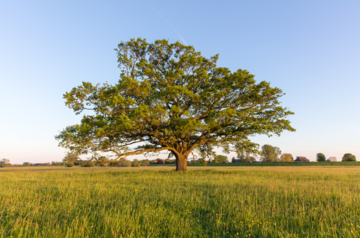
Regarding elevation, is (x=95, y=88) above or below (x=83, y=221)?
above

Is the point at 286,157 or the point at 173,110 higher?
the point at 173,110

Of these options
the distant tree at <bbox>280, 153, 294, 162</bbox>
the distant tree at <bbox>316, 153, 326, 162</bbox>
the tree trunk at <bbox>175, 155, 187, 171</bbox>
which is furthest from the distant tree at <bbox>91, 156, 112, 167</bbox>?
the distant tree at <bbox>280, 153, 294, 162</bbox>

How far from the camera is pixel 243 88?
20375mm

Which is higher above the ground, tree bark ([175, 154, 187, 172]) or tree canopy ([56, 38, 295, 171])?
tree canopy ([56, 38, 295, 171])

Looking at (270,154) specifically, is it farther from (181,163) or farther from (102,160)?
(102,160)

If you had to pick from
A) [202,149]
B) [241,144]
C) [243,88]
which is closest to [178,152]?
[202,149]

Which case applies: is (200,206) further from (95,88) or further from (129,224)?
(95,88)

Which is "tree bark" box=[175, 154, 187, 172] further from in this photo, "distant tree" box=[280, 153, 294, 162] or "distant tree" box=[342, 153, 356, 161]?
"distant tree" box=[280, 153, 294, 162]

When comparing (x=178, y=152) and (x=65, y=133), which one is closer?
(x=65, y=133)

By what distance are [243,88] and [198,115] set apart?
18.8ft

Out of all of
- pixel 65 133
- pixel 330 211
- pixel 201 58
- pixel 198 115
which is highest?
pixel 201 58

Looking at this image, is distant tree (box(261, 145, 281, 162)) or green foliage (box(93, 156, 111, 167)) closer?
green foliage (box(93, 156, 111, 167))

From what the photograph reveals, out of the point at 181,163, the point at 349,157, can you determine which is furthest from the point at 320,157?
the point at 181,163

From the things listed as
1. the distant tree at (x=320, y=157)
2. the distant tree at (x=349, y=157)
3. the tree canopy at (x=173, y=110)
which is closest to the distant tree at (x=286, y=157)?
the distant tree at (x=320, y=157)
